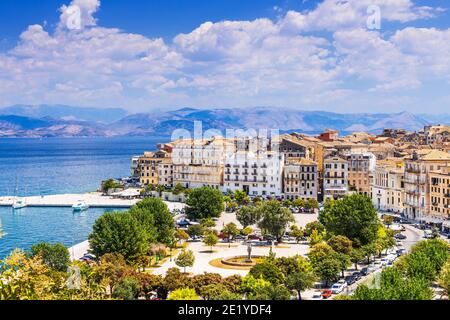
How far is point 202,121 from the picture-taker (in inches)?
5325

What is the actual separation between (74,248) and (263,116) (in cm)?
10081

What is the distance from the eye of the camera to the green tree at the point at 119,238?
55.7 ft

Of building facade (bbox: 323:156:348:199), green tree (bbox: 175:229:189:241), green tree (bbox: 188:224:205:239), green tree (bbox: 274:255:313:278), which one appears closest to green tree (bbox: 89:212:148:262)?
green tree (bbox: 175:229:189:241)

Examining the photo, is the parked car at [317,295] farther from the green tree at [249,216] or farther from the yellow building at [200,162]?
the yellow building at [200,162]

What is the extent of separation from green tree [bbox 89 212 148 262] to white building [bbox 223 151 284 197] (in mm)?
18652

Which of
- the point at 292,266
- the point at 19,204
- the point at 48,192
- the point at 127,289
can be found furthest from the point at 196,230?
the point at 48,192

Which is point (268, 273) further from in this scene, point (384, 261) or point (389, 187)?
point (389, 187)

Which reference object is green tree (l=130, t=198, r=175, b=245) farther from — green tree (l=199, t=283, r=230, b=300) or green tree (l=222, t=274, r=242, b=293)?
green tree (l=199, t=283, r=230, b=300)

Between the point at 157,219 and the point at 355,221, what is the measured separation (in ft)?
23.3

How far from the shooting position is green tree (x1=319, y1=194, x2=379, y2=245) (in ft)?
65.0

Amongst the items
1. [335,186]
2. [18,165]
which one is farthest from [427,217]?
[18,165]

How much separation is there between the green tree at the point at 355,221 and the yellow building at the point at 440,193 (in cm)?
674

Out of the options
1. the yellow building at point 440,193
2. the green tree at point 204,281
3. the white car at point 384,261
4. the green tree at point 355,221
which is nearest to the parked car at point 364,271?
the white car at point 384,261

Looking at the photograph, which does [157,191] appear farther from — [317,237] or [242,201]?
[317,237]
